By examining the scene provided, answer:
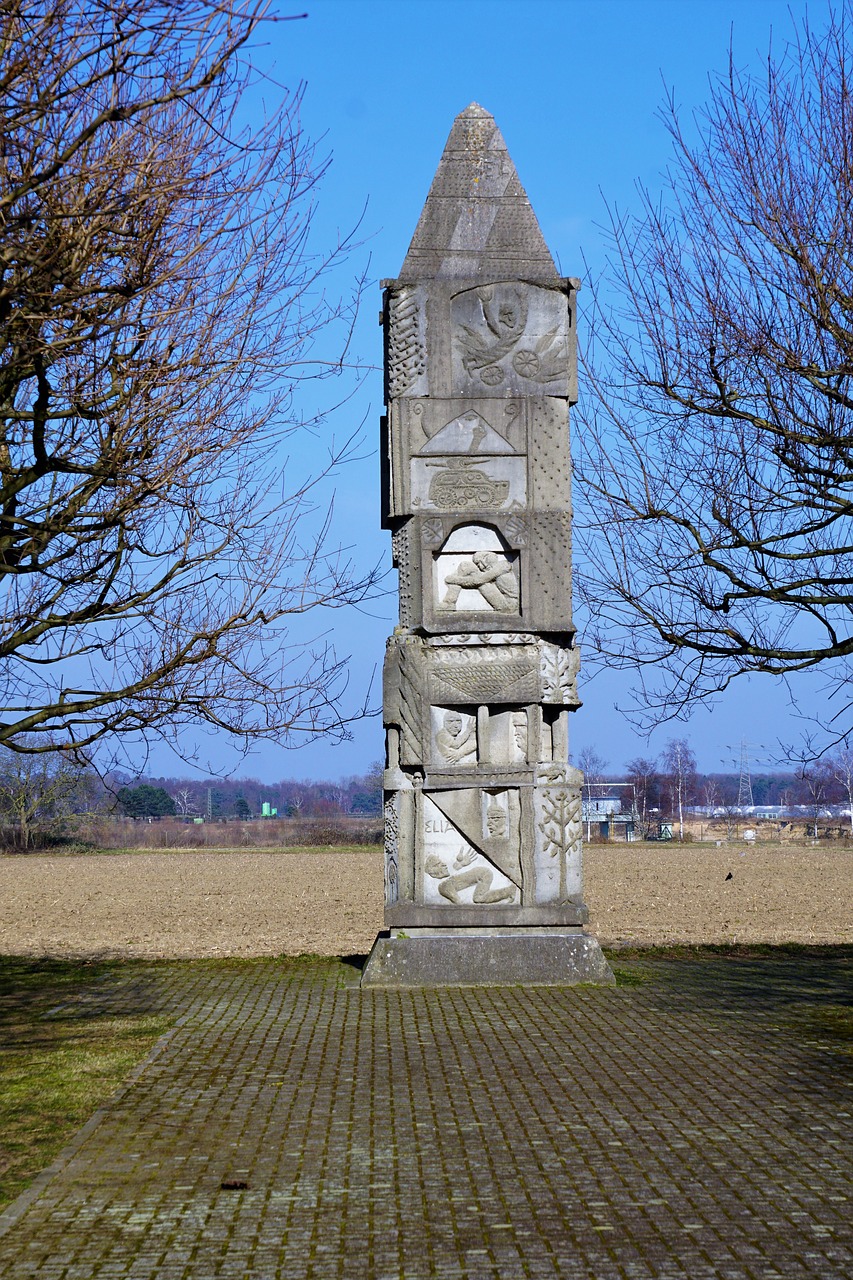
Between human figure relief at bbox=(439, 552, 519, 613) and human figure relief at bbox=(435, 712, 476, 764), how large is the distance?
95 centimetres

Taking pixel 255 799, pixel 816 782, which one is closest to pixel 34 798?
pixel 816 782

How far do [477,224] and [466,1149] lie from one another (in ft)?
26.7

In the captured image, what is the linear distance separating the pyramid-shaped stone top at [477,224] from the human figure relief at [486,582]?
2441 millimetres

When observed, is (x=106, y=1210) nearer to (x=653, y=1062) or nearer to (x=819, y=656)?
(x=653, y=1062)

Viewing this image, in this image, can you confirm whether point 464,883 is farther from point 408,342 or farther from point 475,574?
point 408,342

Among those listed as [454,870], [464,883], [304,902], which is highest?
[454,870]

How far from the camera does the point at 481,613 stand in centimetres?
1185

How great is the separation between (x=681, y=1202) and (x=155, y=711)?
733 centimetres

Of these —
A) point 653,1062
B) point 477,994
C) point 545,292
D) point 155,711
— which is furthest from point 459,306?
point 653,1062

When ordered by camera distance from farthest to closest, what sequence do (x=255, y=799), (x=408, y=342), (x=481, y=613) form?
1. (x=255, y=799)
2. (x=408, y=342)
3. (x=481, y=613)

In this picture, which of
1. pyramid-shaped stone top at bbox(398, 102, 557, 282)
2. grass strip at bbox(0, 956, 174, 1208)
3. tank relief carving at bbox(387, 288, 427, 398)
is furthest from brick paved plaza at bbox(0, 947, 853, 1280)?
pyramid-shaped stone top at bbox(398, 102, 557, 282)

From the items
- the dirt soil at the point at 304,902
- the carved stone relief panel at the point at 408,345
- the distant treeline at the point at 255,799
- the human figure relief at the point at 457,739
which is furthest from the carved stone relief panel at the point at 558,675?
the distant treeline at the point at 255,799

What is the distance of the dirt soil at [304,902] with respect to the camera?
19734 mm

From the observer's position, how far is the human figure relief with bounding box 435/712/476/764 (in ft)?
38.8
